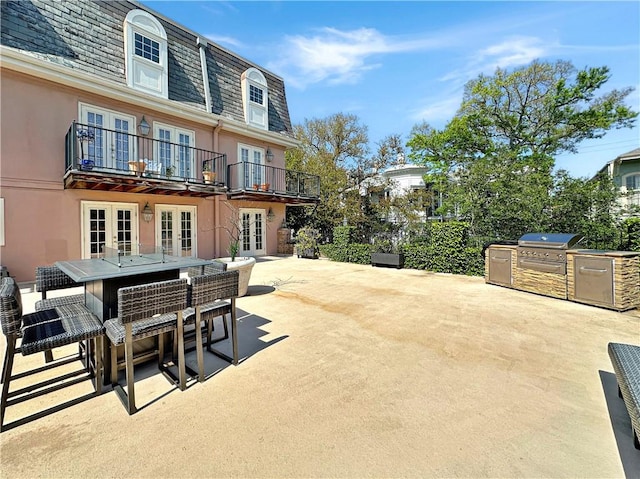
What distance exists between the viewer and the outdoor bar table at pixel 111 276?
257cm

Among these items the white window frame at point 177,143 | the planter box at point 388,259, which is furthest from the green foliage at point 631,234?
the white window frame at point 177,143

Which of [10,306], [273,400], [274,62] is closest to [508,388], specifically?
[273,400]

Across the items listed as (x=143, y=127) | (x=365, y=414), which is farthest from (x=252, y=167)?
(x=365, y=414)

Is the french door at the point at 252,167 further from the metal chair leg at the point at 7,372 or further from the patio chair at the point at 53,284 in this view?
the metal chair leg at the point at 7,372

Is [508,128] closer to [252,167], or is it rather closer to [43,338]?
[252,167]

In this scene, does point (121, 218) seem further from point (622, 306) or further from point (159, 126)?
point (622, 306)

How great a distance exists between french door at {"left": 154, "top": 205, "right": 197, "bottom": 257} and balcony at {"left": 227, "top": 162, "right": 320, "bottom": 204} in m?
1.78

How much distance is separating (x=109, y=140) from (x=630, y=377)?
10.9 m

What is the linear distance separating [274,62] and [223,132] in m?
4.78

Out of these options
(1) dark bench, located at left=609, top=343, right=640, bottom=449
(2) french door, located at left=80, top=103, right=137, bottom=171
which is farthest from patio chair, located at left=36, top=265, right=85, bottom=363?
(2) french door, located at left=80, top=103, right=137, bottom=171

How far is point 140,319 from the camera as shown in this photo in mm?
2275

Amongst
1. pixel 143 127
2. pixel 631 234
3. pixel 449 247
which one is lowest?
pixel 449 247

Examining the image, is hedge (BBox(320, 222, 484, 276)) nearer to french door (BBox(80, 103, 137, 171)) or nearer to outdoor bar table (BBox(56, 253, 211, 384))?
outdoor bar table (BBox(56, 253, 211, 384))

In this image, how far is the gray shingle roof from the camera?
281 inches
